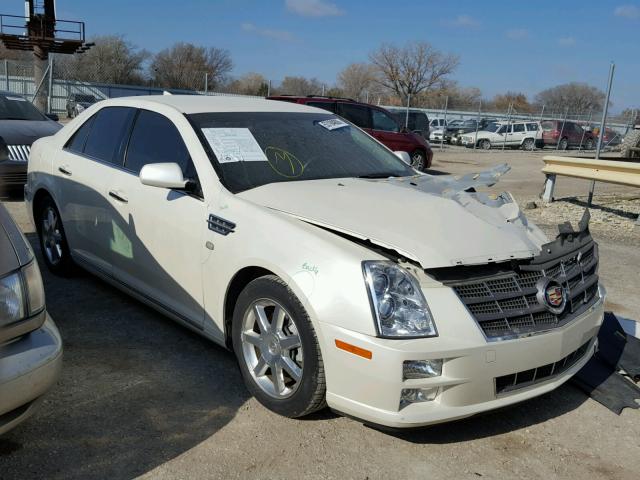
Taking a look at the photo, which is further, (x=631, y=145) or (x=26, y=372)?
(x=631, y=145)

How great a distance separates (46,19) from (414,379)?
96.2 feet

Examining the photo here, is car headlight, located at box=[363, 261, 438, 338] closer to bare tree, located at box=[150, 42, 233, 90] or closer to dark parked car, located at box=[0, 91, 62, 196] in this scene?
dark parked car, located at box=[0, 91, 62, 196]

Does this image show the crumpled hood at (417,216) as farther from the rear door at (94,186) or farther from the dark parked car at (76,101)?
the dark parked car at (76,101)

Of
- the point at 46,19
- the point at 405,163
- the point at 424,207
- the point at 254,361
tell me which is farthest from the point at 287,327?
the point at 46,19

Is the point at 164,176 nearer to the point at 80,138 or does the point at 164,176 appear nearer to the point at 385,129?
the point at 80,138

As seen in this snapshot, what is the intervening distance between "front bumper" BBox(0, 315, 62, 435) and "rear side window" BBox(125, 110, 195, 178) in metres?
1.50

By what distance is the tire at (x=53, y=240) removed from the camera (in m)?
5.16

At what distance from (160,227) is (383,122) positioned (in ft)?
39.2

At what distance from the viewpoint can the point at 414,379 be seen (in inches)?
107

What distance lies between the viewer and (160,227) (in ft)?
12.7

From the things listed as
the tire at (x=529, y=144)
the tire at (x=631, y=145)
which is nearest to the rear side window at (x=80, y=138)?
the tire at (x=631, y=145)

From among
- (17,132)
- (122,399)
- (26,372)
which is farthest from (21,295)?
(17,132)

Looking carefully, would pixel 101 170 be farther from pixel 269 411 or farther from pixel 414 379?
pixel 414 379

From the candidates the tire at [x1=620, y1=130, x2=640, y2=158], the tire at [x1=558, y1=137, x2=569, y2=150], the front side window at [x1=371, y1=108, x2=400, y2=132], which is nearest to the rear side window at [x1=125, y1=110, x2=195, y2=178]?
the front side window at [x1=371, y1=108, x2=400, y2=132]
